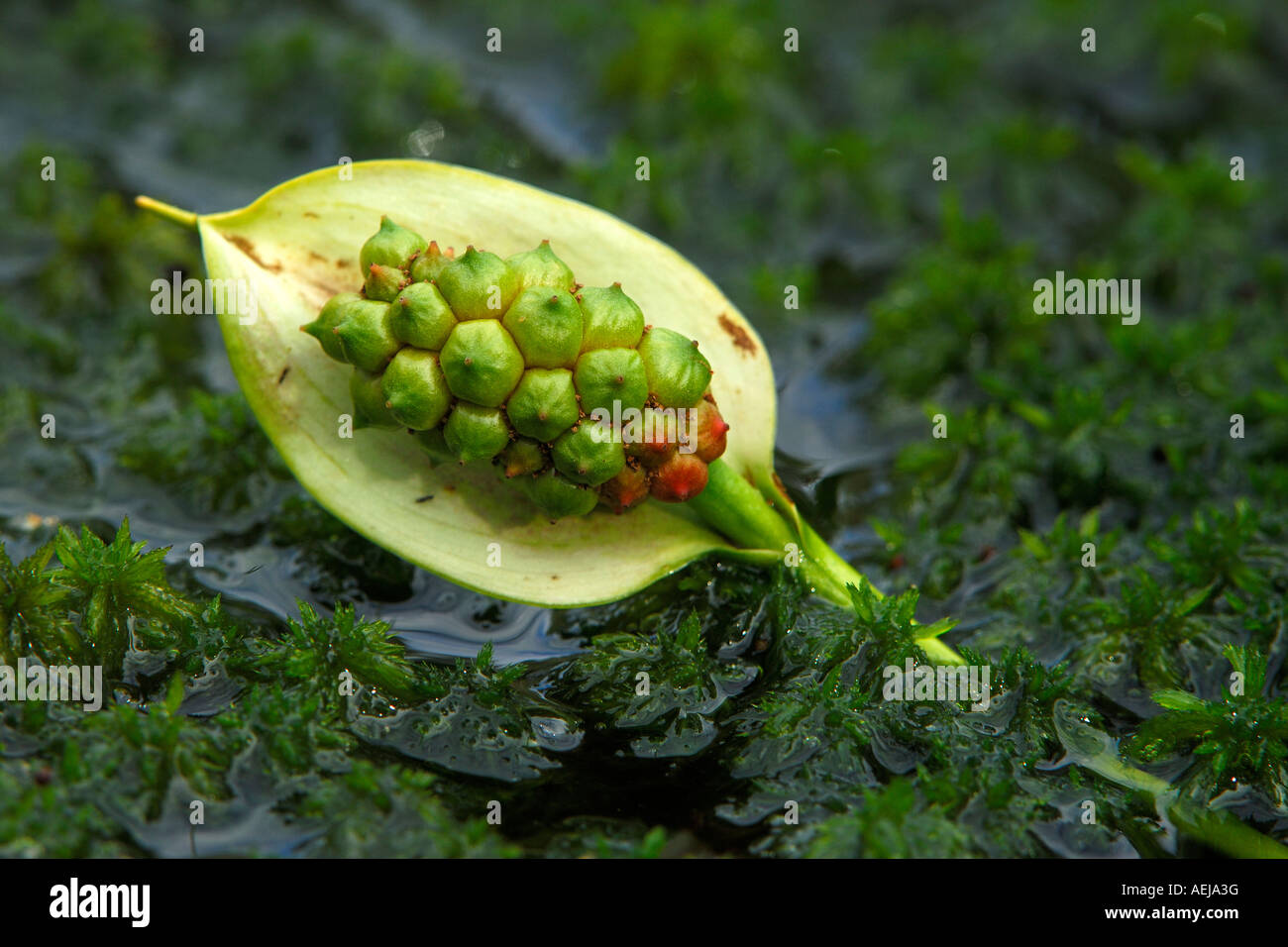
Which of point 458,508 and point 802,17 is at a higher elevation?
point 802,17

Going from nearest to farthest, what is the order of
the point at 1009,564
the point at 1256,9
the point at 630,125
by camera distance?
the point at 1009,564 < the point at 630,125 < the point at 1256,9

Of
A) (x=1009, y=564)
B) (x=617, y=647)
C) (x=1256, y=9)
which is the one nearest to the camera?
(x=617, y=647)

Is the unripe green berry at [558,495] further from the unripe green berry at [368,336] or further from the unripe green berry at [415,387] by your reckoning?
the unripe green berry at [368,336]

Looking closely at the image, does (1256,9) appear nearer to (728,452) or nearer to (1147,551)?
(1147,551)

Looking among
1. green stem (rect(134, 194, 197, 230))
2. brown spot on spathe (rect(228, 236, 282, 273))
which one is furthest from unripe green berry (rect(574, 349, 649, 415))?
green stem (rect(134, 194, 197, 230))

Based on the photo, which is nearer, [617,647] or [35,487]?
[617,647]
